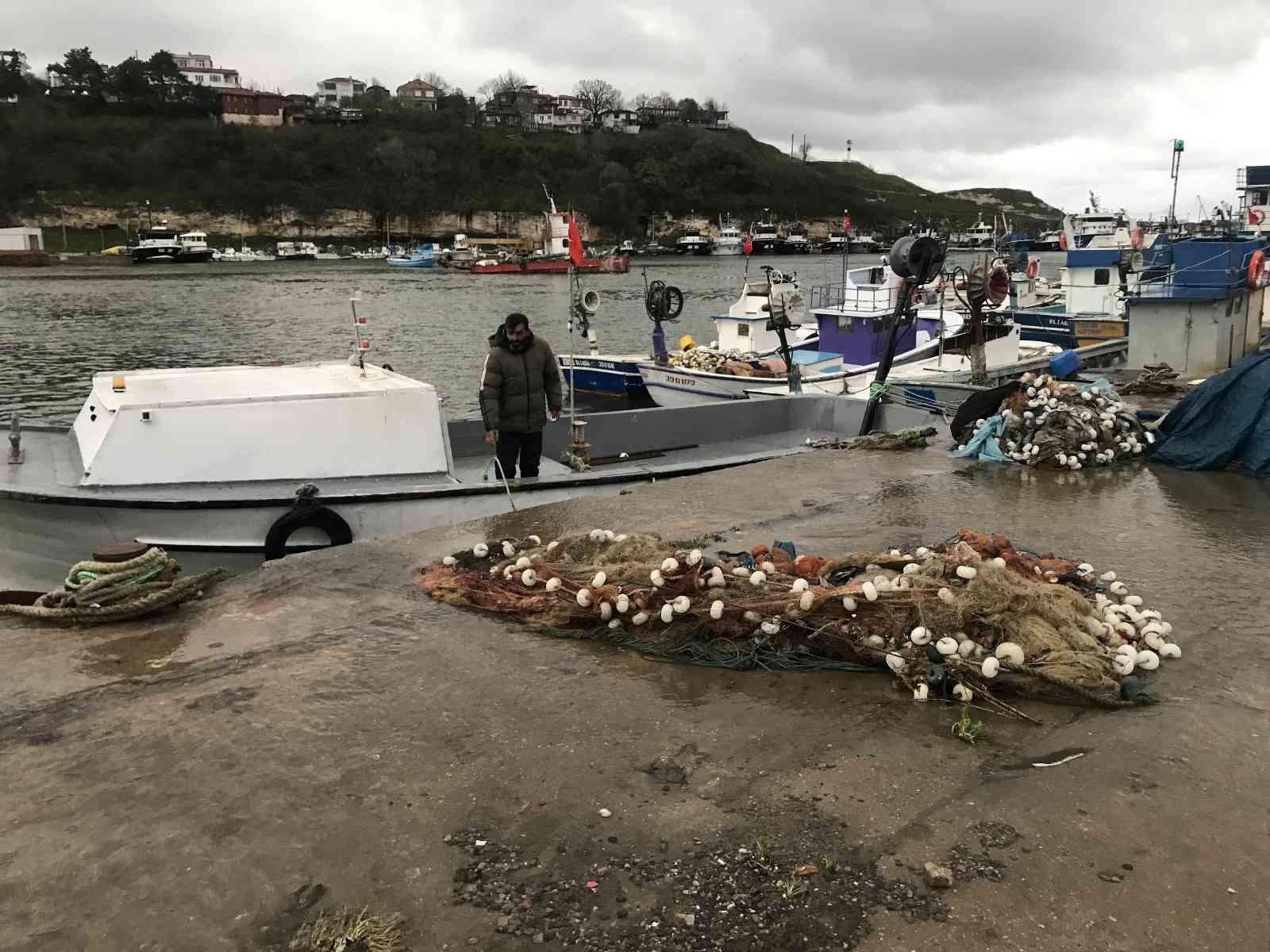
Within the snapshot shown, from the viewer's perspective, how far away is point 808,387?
17266 mm

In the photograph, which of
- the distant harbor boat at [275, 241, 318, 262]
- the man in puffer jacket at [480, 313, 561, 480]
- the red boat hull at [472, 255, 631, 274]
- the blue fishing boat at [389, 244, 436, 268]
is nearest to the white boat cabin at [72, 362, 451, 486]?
the man in puffer jacket at [480, 313, 561, 480]

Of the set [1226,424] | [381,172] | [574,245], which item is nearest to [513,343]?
[574,245]

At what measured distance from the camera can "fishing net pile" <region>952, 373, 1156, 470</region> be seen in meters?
9.10

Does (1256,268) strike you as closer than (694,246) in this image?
Yes

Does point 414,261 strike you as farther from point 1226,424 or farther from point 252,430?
point 1226,424

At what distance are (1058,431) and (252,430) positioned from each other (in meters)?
7.73

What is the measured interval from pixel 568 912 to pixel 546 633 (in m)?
2.33

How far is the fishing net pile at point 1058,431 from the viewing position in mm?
9102

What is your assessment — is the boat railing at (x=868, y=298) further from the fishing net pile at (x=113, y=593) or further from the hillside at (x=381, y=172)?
the hillside at (x=381, y=172)

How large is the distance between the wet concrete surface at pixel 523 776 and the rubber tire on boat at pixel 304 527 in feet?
6.57

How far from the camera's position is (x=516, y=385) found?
27.9 ft

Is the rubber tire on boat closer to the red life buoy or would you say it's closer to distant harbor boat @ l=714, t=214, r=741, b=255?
the red life buoy

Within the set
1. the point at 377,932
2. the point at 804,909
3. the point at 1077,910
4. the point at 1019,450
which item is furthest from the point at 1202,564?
the point at 377,932

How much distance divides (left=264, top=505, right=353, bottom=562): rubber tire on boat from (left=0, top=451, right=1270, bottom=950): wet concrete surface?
200 centimetres
